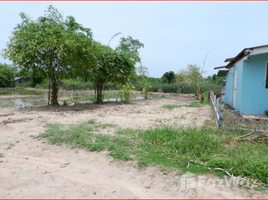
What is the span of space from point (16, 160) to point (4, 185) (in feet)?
2.95

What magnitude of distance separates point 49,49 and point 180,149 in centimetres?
842

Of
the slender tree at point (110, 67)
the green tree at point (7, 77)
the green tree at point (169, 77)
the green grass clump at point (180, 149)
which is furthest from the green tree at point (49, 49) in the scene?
the green tree at point (7, 77)

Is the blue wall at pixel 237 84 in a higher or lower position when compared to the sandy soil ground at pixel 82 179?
higher

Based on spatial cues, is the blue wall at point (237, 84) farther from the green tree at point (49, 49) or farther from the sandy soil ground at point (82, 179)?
the green tree at point (49, 49)

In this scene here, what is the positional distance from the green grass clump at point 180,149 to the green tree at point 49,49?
574 centimetres

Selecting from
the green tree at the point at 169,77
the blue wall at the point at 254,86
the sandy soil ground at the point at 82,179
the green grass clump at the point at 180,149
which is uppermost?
the green tree at the point at 169,77

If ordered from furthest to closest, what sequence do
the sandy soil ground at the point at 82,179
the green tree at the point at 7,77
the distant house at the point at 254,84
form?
the green tree at the point at 7,77 → the distant house at the point at 254,84 → the sandy soil ground at the point at 82,179

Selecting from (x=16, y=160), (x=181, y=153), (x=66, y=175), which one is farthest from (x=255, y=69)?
(x=16, y=160)

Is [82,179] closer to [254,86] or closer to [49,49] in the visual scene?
[254,86]

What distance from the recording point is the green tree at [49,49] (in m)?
9.51

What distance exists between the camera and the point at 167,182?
2.76m

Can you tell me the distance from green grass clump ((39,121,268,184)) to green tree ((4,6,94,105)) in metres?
5.74

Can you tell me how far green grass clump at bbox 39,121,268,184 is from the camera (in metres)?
3.07

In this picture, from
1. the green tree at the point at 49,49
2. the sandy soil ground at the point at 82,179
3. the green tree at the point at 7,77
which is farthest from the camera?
the green tree at the point at 7,77
